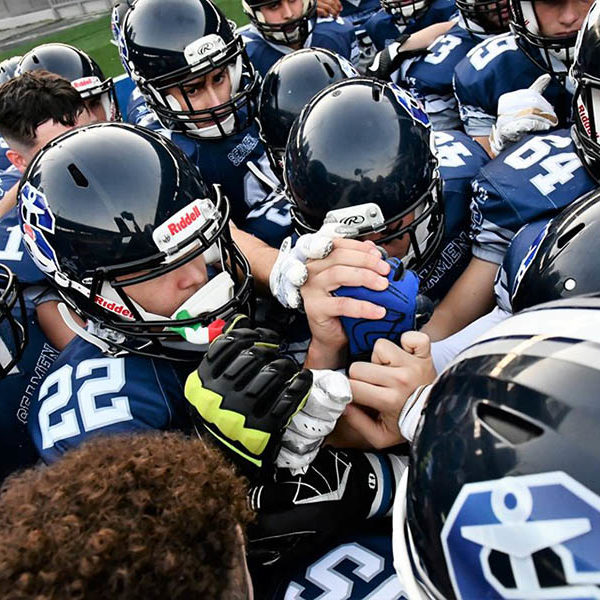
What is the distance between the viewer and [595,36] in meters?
1.80

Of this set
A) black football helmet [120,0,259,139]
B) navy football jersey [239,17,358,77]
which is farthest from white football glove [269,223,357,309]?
navy football jersey [239,17,358,77]

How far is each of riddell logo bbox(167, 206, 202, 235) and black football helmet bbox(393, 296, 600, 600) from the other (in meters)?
0.87

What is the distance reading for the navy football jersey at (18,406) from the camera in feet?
6.22

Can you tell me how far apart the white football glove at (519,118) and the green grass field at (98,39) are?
378 inches

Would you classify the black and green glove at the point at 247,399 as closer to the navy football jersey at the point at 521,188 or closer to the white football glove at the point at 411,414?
the white football glove at the point at 411,414

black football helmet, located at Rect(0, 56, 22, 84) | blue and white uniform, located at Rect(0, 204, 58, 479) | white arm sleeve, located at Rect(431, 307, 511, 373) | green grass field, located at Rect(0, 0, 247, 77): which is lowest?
green grass field, located at Rect(0, 0, 247, 77)

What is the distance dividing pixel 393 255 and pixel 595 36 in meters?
0.86

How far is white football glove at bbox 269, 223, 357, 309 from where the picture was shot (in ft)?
4.85

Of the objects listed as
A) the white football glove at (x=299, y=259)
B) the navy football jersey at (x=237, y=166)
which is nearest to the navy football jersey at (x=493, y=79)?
the navy football jersey at (x=237, y=166)

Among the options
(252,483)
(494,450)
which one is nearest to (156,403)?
(252,483)

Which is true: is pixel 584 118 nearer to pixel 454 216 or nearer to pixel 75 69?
pixel 454 216

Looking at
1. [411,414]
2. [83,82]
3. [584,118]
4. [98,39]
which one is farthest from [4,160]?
[98,39]

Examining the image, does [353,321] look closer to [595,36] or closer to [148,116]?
[595,36]

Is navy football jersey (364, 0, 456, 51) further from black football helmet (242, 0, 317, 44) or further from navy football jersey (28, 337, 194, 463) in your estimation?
navy football jersey (28, 337, 194, 463)
